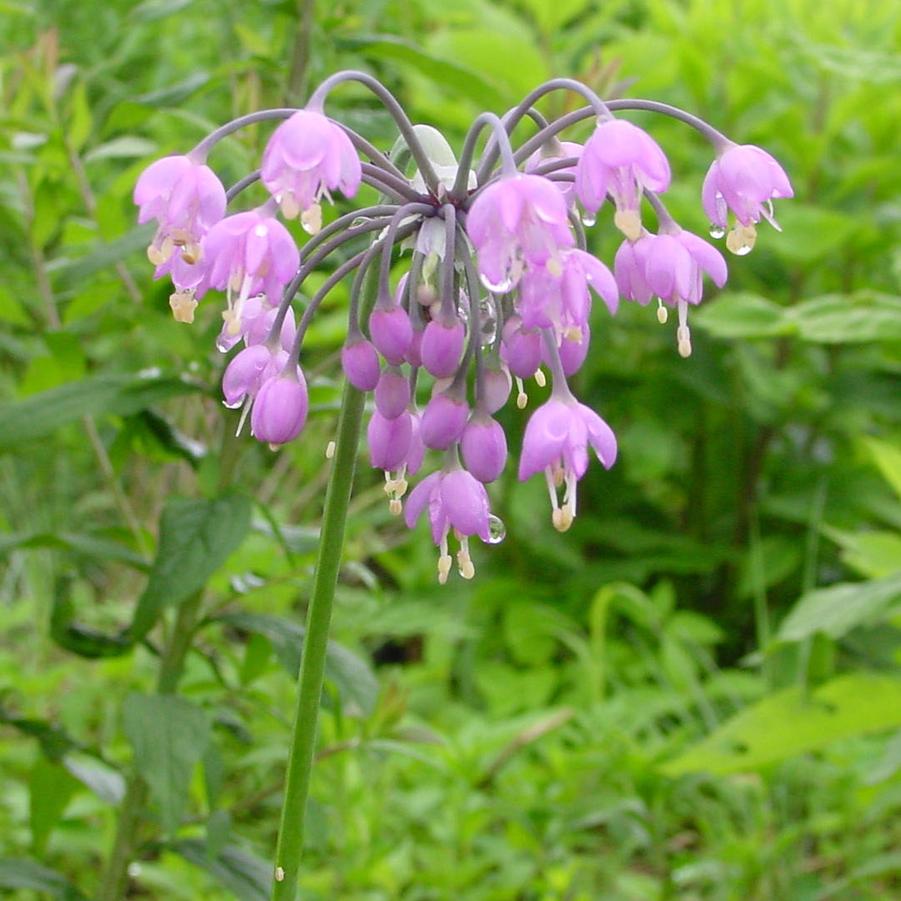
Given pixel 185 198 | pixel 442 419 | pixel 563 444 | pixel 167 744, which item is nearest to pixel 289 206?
pixel 185 198

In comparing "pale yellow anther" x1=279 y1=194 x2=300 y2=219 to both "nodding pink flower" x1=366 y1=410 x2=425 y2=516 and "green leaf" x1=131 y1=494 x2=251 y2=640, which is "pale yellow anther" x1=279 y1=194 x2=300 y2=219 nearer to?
"nodding pink flower" x1=366 y1=410 x2=425 y2=516

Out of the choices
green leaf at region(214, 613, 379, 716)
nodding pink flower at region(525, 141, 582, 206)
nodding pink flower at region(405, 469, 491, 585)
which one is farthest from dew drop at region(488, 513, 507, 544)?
green leaf at region(214, 613, 379, 716)

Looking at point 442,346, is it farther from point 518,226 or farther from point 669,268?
point 669,268

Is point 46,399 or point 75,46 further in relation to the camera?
point 75,46

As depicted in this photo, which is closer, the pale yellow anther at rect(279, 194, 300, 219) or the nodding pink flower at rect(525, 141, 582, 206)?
the pale yellow anther at rect(279, 194, 300, 219)

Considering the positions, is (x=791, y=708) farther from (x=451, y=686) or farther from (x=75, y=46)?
(x=75, y=46)

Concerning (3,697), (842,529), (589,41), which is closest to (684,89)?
(589,41)
